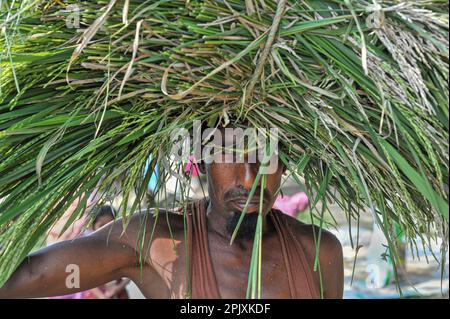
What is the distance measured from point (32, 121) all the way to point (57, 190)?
16 centimetres

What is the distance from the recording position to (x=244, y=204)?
1.81m

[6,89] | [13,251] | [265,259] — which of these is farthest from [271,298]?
[6,89]

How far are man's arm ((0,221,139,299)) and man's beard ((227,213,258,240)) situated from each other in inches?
10.0

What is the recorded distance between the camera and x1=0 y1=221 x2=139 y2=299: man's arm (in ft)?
5.89

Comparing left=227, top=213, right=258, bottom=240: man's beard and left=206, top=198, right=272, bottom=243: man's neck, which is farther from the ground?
left=206, top=198, right=272, bottom=243: man's neck

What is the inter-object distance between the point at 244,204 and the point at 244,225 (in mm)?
103

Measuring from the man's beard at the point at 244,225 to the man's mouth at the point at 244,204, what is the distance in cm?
5

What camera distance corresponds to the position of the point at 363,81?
1.43 meters

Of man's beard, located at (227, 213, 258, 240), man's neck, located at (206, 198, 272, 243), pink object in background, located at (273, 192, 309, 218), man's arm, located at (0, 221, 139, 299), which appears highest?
pink object in background, located at (273, 192, 309, 218)

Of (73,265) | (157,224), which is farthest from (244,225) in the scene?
(73,265)

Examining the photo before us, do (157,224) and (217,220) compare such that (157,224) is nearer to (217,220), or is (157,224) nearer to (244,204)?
(217,220)

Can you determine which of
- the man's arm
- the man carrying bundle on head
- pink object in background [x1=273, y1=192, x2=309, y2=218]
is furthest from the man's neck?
pink object in background [x1=273, y1=192, x2=309, y2=218]

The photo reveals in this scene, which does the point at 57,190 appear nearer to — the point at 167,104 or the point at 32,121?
the point at 32,121

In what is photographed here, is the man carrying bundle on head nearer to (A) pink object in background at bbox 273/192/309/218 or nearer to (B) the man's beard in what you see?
(B) the man's beard
